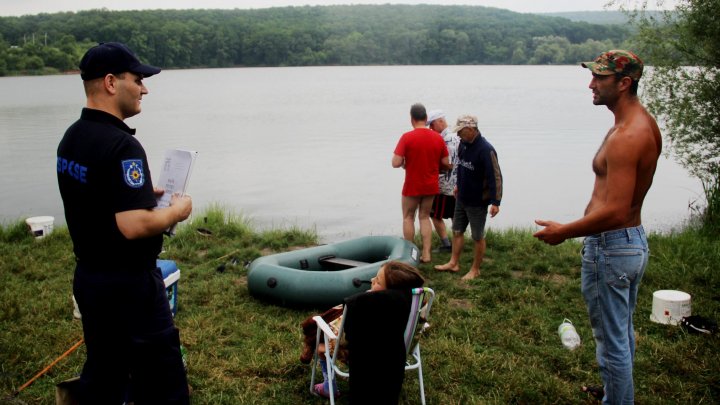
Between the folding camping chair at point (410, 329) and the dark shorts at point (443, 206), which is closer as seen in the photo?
the folding camping chair at point (410, 329)

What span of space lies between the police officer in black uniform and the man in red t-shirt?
3.82 m

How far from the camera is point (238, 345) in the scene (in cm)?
445

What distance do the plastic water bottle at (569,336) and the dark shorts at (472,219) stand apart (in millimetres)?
1485

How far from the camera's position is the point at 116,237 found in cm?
250

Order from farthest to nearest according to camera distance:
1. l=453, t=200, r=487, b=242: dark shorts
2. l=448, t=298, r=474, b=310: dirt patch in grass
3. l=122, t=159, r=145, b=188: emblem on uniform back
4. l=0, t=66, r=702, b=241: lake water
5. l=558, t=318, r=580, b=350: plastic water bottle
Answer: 1. l=0, t=66, r=702, b=241: lake water
2. l=453, t=200, r=487, b=242: dark shorts
3. l=448, t=298, r=474, b=310: dirt patch in grass
4. l=558, t=318, r=580, b=350: plastic water bottle
5. l=122, t=159, r=145, b=188: emblem on uniform back

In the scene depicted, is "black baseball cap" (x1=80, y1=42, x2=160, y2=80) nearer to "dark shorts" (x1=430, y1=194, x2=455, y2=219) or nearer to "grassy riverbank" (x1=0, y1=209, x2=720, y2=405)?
"grassy riverbank" (x1=0, y1=209, x2=720, y2=405)

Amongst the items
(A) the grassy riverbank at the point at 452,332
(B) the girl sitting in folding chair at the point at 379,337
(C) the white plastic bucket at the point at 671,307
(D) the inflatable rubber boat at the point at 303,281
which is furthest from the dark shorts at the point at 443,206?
(B) the girl sitting in folding chair at the point at 379,337

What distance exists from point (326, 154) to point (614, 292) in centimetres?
1601

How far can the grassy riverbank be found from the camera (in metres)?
3.78

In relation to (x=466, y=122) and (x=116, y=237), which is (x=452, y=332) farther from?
(x=116, y=237)

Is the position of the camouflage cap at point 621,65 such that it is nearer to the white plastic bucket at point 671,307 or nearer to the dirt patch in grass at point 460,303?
the white plastic bucket at point 671,307

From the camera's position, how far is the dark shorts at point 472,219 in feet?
19.1

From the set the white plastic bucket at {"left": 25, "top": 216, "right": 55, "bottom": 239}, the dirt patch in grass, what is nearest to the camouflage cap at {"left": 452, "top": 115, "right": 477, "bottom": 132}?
the dirt patch in grass

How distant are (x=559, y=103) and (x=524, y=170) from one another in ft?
63.8
